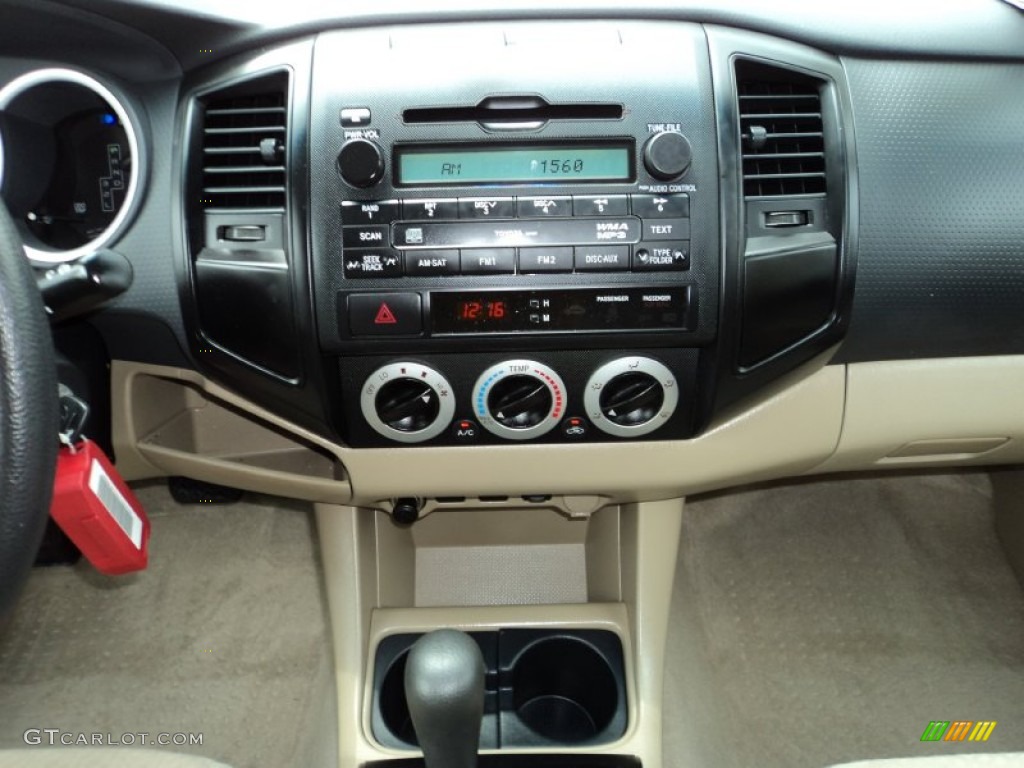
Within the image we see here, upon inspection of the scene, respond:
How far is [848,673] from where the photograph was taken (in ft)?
Answer: 5.33

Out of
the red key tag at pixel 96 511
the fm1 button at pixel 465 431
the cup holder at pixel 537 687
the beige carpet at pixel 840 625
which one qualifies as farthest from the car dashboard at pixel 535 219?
the beige carpet at pixel 840 625

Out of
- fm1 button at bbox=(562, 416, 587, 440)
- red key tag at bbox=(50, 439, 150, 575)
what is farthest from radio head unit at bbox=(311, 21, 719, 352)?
red key tag at bbox=(50, 439, 150, 575)

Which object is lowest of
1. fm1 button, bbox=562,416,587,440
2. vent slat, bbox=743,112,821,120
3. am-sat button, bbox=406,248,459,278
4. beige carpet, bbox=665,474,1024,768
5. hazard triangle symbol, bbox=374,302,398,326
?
beige carpet, bbox=665,474,1024,768

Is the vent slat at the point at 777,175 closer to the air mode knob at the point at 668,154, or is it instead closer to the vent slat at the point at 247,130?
the air mode knob at the point at 668,154

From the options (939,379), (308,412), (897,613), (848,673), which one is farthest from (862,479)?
(308,412)

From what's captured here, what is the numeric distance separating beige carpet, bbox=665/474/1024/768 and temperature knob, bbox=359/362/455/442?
2.33ft

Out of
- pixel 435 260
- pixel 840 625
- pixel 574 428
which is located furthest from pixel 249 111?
pixel 840 625

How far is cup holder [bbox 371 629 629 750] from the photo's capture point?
4.30 ft

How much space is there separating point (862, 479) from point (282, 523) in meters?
1.20

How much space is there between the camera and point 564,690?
140cm

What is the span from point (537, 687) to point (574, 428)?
476 mm

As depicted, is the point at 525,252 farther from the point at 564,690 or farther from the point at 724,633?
the point at 724,633

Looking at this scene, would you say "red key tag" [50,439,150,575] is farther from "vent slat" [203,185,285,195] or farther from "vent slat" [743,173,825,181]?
"vent slat" [743,173,825,181]

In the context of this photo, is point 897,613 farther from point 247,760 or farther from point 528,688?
point 247,760
